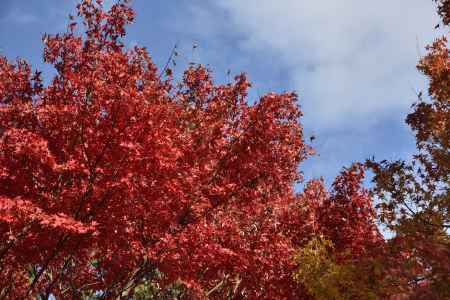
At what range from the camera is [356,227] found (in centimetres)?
1919

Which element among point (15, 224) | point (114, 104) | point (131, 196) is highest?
point (114, 104)

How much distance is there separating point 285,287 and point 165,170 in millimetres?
8848

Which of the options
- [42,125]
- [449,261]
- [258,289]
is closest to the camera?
[449,261]

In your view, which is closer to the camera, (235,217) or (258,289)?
(235,217)

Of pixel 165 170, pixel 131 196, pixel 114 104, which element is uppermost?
pixel 114 104

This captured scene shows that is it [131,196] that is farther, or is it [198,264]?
[198,264]

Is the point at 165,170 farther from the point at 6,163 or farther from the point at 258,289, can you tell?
the point at 258,289

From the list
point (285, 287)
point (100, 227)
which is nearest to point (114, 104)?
point (100, 227)

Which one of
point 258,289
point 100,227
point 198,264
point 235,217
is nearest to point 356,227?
point 258,289

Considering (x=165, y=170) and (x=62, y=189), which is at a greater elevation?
(x=165, y=170)

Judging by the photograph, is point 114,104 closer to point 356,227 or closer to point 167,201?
point 167,201

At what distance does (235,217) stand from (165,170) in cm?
400

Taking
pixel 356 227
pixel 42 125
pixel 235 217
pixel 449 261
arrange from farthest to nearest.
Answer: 1. pixel 356 227
2. pixel 235 217
3. pixel 42 125
4. pixel 449 261

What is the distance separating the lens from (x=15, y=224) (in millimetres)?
10461
